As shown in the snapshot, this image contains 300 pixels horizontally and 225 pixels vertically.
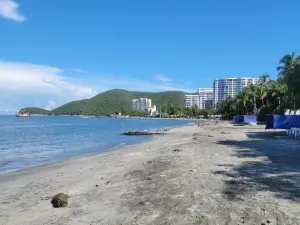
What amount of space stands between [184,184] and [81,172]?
698 centimetres

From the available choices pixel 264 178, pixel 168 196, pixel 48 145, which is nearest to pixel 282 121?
pixel 48 145

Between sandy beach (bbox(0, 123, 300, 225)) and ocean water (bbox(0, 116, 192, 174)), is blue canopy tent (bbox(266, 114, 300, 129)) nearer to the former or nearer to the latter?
ocean water (bbox(0, 116, 192, 174))

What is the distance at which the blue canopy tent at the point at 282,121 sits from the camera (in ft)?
149

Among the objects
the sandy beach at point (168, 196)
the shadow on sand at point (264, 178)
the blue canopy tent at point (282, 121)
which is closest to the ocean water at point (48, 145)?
the sandy beach at point (168, 196)

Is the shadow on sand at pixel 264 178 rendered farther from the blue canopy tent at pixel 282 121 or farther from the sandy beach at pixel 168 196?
the blue canopy tent at pixel 282 121

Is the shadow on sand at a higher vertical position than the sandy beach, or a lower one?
higher

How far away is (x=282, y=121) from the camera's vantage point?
48125mm

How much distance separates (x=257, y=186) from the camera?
10633mm

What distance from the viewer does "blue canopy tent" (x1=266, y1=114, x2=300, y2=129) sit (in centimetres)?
4550

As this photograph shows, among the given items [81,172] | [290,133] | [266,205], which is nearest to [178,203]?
[266,205]

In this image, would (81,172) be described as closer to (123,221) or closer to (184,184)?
(184,184)

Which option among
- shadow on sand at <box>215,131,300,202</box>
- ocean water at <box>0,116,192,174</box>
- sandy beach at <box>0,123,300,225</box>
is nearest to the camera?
sandy beach at <box>0,123,300,225</box>

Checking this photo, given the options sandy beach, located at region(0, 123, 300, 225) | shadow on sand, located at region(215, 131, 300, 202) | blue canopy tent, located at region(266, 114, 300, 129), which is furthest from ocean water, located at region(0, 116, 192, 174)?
blue canopy tent, located at region(266, 114, 300, 129)

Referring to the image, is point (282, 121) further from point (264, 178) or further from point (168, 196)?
→ point (168, 196)
